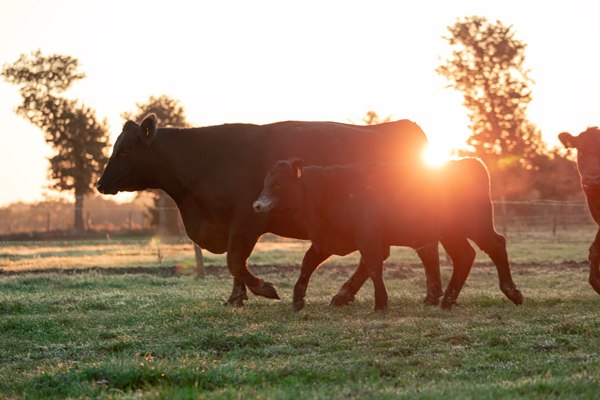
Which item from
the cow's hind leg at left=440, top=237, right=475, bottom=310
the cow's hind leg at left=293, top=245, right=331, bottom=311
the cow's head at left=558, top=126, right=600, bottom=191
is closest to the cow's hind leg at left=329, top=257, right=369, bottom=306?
the cow's hind leg at left=293, top=245, right=331, bottom=311

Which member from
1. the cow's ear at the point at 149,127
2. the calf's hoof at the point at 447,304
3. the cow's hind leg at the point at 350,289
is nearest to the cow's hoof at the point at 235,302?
the cow's hind leg at the point at 350,289

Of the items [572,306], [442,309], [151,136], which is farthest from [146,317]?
[572,306]

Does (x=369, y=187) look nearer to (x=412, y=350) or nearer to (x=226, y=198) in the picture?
(x=226, y=198)

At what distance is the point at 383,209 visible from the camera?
7379 mm

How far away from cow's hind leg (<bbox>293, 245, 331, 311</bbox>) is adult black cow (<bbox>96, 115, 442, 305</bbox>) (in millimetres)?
26

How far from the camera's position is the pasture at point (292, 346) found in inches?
154

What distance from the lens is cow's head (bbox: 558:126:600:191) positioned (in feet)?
25.2

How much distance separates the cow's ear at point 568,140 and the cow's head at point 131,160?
556 cm

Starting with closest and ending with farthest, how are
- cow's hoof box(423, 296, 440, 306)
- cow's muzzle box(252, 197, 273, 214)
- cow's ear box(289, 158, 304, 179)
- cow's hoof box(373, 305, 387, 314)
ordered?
cow's muzzle box(252, 197, 273, 214) → cow's hoof box(373, 305, 387, 314) → cow's ear box(289, 158, 304, 179) → cow's hoof box(423, 296, 440, 306)

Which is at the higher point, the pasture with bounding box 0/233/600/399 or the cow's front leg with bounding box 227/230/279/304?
the cow's front leg with bounding box 227/230/279/304

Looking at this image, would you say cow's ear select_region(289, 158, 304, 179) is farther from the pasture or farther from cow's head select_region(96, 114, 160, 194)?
cow's head select_region(96, 114, 160, 194)

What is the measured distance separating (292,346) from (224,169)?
3318mm

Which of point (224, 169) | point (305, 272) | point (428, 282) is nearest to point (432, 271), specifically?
point (428, 282)

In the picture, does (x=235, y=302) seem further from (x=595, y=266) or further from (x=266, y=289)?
(x=595, y=266)
